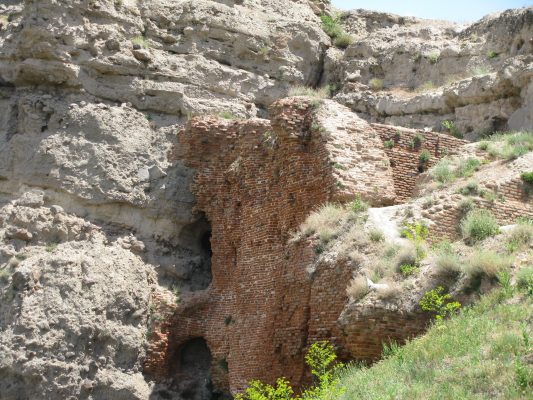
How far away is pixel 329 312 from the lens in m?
18.0

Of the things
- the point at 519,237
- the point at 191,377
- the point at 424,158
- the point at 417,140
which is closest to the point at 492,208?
Result: the point at 519,237

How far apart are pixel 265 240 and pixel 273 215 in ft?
1.95

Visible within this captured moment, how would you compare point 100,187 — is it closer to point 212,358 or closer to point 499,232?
point 212,358

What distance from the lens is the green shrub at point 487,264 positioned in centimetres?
1520

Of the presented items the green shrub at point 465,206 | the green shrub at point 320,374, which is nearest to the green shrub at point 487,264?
the green shrub at point 465,206

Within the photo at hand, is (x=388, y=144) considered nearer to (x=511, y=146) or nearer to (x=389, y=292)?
(x=511, y=146)

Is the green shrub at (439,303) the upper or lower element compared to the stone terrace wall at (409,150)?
lower

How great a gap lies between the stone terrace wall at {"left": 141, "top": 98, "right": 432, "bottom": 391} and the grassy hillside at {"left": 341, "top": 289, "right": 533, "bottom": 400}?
342cm

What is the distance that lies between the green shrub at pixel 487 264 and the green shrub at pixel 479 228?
1198mm

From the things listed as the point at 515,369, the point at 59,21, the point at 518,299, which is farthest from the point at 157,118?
the point at 515,369

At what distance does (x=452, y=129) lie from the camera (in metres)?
24.8

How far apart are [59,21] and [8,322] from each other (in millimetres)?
8355

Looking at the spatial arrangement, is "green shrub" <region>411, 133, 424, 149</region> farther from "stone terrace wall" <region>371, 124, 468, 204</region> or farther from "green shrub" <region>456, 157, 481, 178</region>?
"green shrub" <region>456, 157, 481, 178</region>

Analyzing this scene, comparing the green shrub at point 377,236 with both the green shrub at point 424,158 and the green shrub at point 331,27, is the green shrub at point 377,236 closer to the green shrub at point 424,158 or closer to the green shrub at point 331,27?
the green shrub at point 424,158
